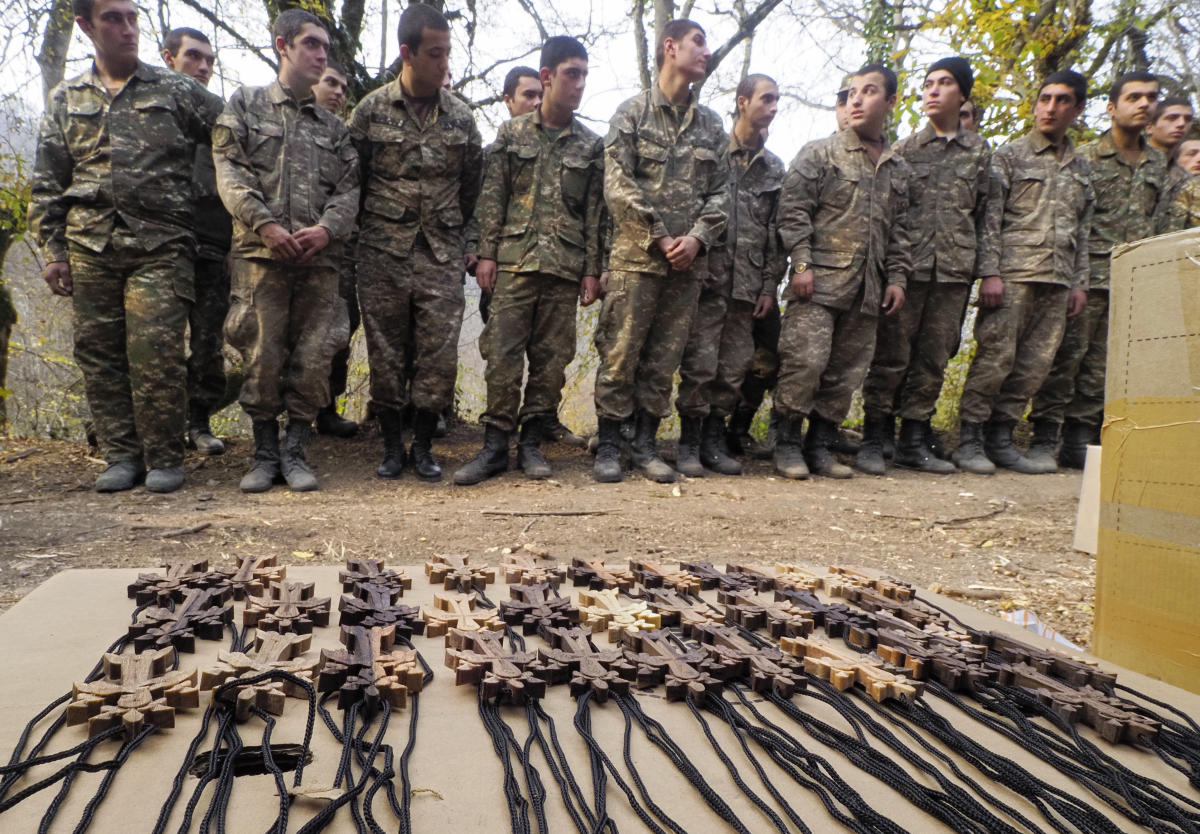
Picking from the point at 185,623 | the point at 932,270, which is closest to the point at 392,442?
the point at 185,623

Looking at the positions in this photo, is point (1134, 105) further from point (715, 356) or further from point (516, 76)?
point (516, 76)

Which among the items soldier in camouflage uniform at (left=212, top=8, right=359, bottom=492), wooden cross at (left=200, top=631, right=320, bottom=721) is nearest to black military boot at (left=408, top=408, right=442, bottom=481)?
soldier in camouflage uniform at (left=212, top=8, right=359, bottom=492)

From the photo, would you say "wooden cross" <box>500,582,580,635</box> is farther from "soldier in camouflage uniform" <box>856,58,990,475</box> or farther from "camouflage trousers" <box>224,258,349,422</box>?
"soldier in camouflage uniform" <box>856,58,990,475</box>

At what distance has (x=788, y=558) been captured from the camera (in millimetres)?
3207

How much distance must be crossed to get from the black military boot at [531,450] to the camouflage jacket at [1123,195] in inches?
169

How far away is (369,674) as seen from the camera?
4.15ft

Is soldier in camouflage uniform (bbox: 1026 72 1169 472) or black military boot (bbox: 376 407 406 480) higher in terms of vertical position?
soldier in camouflage uniform (bbox: 1026 72 1169 472)

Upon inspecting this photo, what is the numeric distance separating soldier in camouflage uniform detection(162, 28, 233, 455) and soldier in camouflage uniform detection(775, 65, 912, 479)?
3536 mm

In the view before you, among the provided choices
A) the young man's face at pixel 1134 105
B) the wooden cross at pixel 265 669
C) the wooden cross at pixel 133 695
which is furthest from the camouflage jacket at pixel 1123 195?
the wooden cross at pixel 133 695

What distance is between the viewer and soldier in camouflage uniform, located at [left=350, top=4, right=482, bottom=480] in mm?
4387

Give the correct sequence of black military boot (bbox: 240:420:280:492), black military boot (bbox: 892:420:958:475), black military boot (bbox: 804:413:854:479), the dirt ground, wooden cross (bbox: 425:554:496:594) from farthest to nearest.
A: 1. black military boot (bbox: 892:420:958:475)
2. black military boot (bbox: 804:413:854:479)
3. black military boot (bbox: 240:420:280:492)
4. the dirt ground
5. wooden cross (bbox: 425:554:496:594)

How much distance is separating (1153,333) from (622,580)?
4.29 feet

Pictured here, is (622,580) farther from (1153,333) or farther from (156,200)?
(156,200)

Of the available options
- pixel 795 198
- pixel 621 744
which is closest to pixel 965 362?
pixel 795 198
